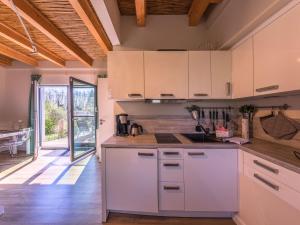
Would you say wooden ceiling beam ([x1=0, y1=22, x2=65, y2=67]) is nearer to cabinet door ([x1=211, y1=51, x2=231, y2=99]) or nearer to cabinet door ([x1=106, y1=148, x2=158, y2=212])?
cabinet door ([x1=106, y1=148, x2=158, y2=212])

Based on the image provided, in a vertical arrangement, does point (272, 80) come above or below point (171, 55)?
below

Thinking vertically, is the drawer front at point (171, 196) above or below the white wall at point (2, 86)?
below

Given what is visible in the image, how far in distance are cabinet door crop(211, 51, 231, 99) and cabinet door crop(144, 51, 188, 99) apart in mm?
358

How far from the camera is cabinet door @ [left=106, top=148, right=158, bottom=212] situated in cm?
221

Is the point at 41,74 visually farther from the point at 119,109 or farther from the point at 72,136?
the point at 119,109

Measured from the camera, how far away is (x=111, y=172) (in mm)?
2244

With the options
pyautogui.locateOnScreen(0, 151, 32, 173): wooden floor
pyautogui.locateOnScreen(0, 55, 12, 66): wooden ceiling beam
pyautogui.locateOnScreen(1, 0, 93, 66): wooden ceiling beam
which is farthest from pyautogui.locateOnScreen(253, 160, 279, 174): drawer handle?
pyautogui.locateOnScreen(0, 55, 12, 66): wooden ceiling beam

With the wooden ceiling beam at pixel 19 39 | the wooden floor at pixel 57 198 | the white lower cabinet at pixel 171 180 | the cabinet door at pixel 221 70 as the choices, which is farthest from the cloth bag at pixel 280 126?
the wooden ceiling beam at pixel 19 39

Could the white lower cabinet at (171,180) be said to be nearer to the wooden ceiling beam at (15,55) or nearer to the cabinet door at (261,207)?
the cabinet door at (261,207)

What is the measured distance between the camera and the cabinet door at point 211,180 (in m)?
2.16

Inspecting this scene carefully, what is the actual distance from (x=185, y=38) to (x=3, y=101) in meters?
5.42

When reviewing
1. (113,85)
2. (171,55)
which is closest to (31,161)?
Result: (113,85)

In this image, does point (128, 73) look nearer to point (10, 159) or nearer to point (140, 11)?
point (140, 11)

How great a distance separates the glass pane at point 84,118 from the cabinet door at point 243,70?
145 inches
